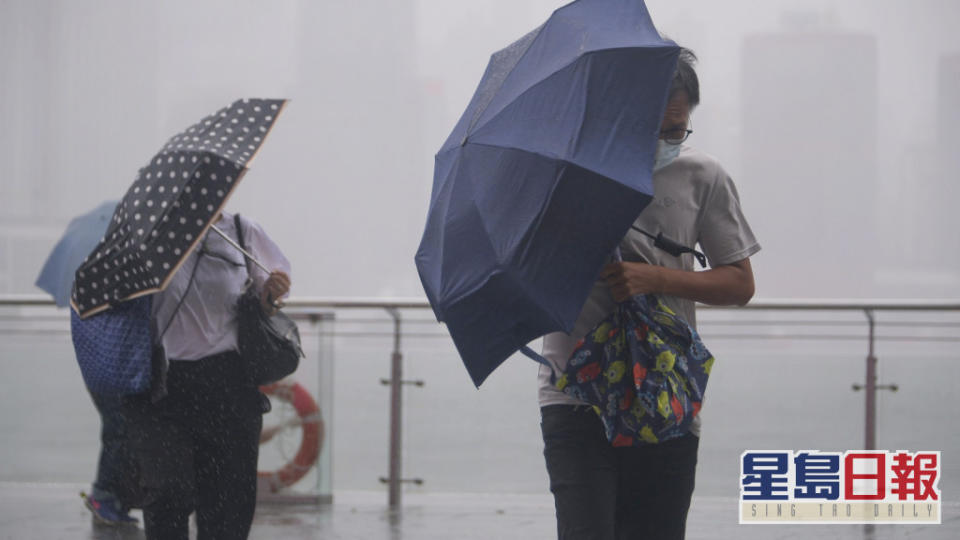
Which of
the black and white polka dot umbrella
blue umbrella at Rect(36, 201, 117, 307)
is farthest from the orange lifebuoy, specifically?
the black and white polka dot umbrella

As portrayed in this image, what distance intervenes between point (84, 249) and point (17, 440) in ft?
5.24

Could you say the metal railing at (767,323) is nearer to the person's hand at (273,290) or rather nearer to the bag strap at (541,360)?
the person's hand at (273,290)

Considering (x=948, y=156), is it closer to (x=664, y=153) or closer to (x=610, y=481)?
(x=664, y=153)

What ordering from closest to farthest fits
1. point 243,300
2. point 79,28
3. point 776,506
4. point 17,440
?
point 243,300
point 776,506
point 17,440
point 79,28

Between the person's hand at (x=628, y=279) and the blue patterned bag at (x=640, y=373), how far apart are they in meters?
0.04

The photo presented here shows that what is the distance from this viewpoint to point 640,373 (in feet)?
7.72

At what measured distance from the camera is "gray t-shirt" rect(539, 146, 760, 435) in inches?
99.5

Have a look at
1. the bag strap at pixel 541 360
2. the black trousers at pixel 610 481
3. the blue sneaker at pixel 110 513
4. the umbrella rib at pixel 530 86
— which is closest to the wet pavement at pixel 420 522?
the blue sneaker at pixel 110 513

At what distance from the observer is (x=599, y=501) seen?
244 cm

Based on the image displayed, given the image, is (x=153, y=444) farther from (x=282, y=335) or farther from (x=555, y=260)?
(x=555, y=260)

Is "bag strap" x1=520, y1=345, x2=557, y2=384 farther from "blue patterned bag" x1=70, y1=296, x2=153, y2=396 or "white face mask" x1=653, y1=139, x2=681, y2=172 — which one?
"blue patterned bag" x1=70, y1=296, x2=153, y2=396

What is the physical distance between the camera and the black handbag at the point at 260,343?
149 inches

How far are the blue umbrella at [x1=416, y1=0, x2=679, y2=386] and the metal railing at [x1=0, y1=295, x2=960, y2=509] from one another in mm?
3794

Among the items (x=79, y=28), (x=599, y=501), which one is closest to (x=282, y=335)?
(x=599, y=501)
